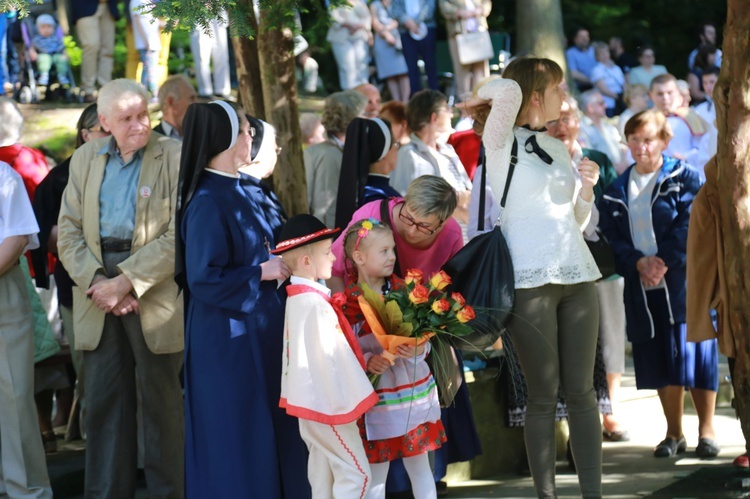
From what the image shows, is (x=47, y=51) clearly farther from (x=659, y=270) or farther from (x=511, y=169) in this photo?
(x=511, y=169)

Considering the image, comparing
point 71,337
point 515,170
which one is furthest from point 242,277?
point 71,337

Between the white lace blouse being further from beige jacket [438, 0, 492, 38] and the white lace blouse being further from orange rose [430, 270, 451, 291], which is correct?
beige jacket [438, 0, 492, 38]

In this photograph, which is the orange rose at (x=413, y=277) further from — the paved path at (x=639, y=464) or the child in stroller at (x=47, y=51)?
the child in stroller at (x=47, y=51)

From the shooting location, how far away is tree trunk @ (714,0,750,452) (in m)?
5.54

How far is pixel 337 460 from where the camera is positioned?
200 inches

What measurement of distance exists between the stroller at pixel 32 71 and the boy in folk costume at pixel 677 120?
342 inches

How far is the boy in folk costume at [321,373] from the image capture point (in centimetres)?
502

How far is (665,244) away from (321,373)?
124 inches

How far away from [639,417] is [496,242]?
12.9 feet

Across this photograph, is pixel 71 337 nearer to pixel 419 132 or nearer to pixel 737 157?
pixel 419 132

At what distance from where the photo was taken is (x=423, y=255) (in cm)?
595

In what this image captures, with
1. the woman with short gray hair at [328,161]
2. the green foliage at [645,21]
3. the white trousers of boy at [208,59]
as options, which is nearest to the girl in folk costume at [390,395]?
the woman with short gray hair at [328,161]

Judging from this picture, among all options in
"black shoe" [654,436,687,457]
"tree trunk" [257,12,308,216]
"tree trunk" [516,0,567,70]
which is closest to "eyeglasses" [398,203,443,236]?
"tree trunk" [257,12,308,216]

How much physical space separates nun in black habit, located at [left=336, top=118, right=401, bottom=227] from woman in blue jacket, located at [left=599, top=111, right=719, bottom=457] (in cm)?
180
